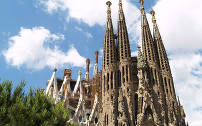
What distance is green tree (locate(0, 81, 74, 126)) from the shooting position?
12.9 meters

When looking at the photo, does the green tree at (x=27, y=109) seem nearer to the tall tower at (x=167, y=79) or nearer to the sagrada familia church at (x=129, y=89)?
the sagrada familia church at (x=129, y=89)

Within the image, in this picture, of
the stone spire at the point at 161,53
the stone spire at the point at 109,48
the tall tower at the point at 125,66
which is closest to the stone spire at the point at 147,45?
the stone spire at the point at 161,53

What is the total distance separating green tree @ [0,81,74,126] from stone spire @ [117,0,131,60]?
92.8ft

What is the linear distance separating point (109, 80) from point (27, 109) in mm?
27200

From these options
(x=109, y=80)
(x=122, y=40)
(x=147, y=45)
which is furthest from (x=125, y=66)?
(x=147, y=45)

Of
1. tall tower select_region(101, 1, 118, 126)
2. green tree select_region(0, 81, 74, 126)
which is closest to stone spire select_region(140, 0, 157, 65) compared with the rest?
tall tower select_region(101, 1, 118, 126)

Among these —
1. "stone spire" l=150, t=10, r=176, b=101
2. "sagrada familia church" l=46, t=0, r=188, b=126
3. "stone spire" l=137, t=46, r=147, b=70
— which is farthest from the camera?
"stone spire" l=150, t=10, r=176, b=101

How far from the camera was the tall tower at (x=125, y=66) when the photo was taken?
37344mm

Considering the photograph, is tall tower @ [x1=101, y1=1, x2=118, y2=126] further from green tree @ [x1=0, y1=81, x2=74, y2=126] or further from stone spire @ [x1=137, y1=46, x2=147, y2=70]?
green tree @ [x1=0, y1=81, x2=74, y2=126]

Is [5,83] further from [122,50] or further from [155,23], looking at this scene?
[155,23]

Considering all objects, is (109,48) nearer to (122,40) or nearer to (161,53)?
(122,40)

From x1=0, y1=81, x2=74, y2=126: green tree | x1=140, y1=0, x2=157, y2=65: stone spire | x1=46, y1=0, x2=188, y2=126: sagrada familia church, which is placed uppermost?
x1=140, y1=0, x2=157, y2=65: stone spire

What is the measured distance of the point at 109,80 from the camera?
4025 cm

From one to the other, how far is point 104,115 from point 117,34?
17.7 metres
